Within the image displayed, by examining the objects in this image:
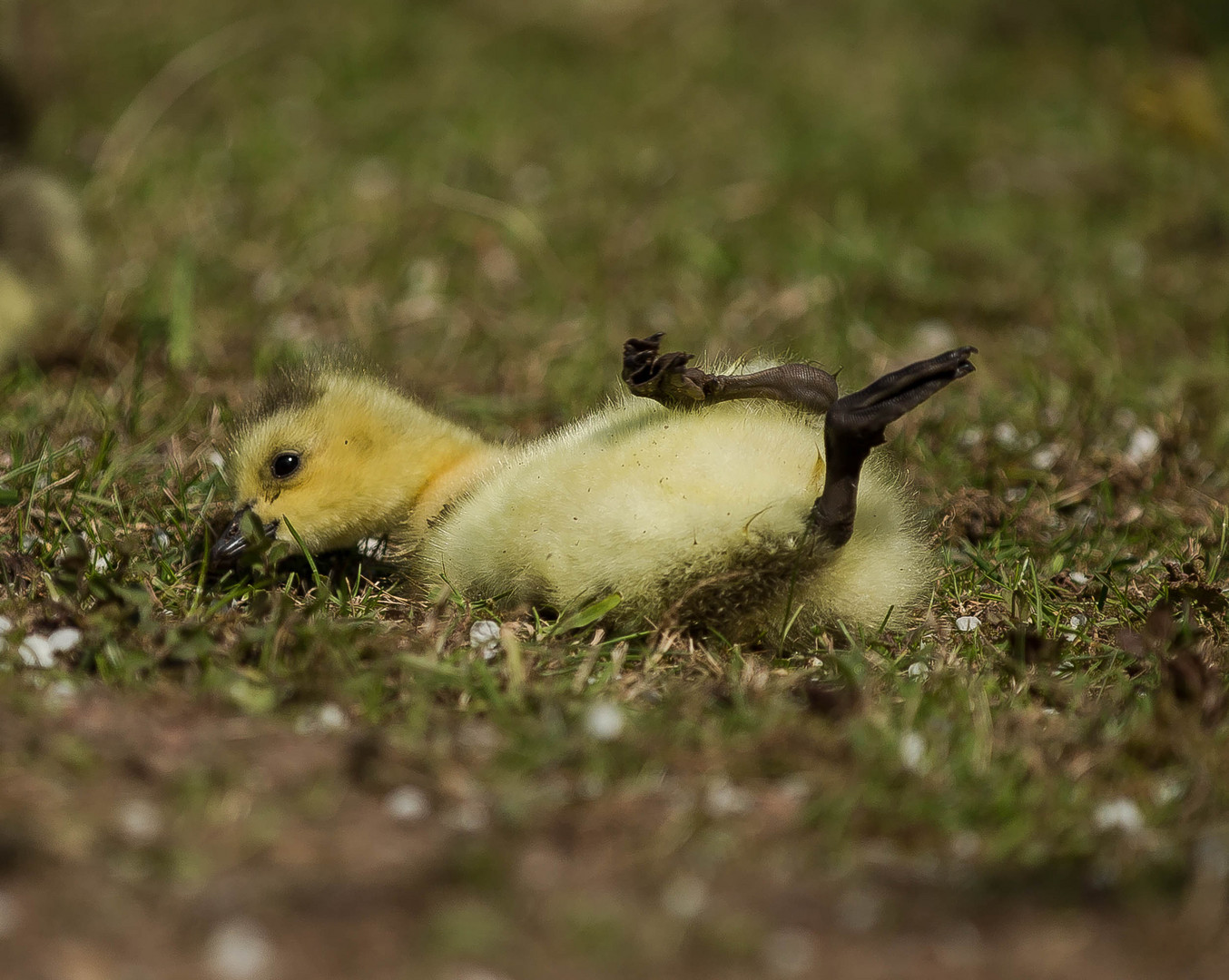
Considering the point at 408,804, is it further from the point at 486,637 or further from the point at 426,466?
the point at 426,466

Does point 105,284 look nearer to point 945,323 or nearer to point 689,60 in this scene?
point 945,323

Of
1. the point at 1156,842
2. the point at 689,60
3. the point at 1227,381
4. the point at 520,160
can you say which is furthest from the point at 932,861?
the point at 689,60

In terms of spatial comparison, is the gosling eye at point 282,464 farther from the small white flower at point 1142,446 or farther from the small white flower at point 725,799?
the small white flower at point 1142,446

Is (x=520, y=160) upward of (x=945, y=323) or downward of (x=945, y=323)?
upward

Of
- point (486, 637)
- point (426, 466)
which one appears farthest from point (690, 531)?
point (426, 466)

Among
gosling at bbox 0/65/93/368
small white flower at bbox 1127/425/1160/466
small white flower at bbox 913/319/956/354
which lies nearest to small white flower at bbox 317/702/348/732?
gosling at bbox 0/65/93/368

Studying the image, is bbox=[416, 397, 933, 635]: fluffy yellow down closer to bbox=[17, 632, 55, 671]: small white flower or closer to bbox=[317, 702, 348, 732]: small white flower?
bbox=[317, 702, 348, 732]: small white flower
